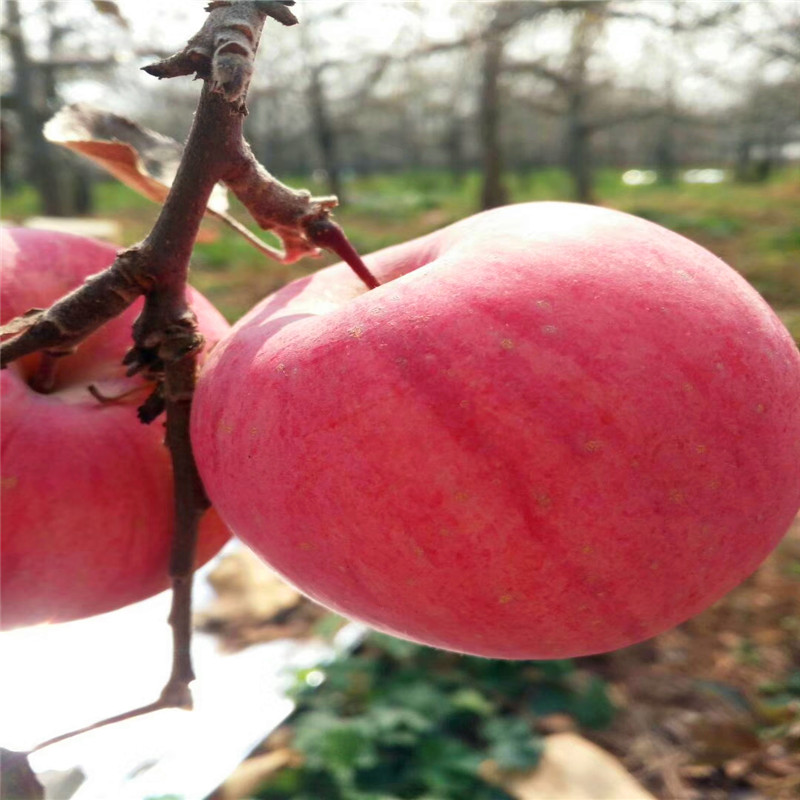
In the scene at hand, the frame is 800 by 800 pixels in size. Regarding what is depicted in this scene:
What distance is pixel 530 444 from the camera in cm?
39

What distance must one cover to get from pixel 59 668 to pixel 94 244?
2.38 feet

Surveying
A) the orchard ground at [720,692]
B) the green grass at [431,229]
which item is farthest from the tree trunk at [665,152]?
the orchard ground at [720,692]

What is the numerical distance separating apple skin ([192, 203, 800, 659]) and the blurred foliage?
2.87 ft

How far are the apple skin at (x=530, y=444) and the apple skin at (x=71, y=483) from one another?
5.1 inches

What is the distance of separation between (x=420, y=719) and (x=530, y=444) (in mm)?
1051

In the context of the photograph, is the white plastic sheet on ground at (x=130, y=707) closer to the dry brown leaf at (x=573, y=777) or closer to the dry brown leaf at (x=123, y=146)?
the dry brown leaf at (x=573, y=777)

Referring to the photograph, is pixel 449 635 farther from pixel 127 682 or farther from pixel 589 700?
pixel 589 700

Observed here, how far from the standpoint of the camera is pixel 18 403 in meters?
0.54

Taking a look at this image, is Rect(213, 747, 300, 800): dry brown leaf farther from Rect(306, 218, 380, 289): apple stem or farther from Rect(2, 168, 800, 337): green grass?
Rect(306, 218, 380, 289): apple stem

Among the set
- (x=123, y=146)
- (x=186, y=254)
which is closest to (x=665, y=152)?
(x=123, y=146)

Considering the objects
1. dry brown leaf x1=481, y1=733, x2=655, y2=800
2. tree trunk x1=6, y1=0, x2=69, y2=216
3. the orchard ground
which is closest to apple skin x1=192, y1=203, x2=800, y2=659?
the orchard ground

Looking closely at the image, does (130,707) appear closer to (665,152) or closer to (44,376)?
(44,376)

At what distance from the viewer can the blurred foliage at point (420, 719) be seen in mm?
1236

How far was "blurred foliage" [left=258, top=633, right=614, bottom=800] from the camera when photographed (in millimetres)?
1236
